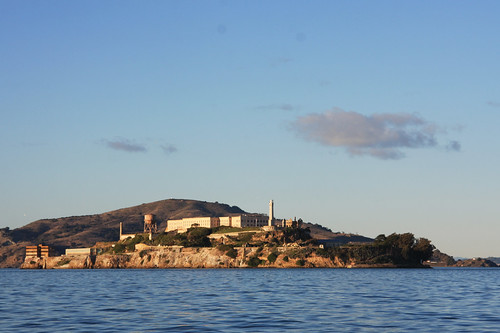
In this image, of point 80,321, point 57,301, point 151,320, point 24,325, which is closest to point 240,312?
point 151,320

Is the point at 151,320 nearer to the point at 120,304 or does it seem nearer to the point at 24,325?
the point at 24,325

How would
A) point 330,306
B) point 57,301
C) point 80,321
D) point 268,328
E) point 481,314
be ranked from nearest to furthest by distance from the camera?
point 268,328 → point 80,321 → point 481,314 → point 330,306 → point 57,301

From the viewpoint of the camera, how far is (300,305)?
6669 cm

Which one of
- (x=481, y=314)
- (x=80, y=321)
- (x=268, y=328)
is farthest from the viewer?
(x=481, y=314)

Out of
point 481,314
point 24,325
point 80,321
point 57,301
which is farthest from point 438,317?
point 57,301

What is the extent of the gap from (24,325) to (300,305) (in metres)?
27.9

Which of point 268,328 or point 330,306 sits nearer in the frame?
point 268,328

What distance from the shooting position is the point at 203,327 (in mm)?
48500

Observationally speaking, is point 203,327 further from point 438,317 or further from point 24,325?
point 438,317

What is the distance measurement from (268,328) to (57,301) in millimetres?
36279

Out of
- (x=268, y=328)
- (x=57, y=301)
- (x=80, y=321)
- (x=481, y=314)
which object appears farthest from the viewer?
(x=57, y=301)

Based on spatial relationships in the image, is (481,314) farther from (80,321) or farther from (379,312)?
(80,321)

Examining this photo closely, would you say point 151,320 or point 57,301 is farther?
point 57,301

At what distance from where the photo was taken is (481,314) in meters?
58.2
